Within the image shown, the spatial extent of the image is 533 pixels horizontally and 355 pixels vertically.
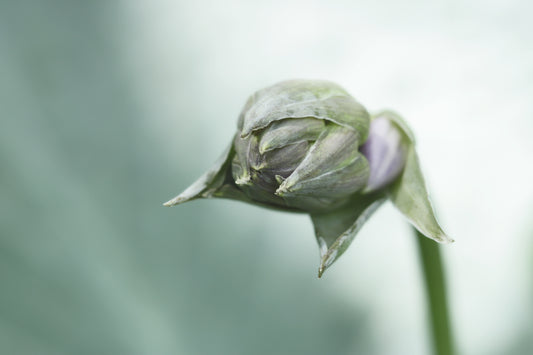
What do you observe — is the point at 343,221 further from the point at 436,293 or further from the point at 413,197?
the point at 436,293

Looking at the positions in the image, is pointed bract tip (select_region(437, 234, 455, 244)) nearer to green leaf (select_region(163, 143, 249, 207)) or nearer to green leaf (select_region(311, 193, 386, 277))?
green leaf (select_region(311, 193, 386, 277))

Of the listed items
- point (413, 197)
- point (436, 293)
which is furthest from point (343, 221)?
point (436, 293)

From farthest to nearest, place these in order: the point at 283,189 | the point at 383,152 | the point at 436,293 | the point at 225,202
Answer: the point at 225,202 → the point at 436,293 → the point at 383,152 → the point at 283,189

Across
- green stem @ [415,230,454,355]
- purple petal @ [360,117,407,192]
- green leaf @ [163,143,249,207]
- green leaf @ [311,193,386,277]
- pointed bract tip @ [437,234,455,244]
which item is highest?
green leaf @ [163,143,249,207]

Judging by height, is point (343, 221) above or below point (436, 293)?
above

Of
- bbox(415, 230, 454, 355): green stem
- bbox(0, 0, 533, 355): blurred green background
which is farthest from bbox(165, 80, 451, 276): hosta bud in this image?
bbox(0, 0, 533, 355): blurred green background

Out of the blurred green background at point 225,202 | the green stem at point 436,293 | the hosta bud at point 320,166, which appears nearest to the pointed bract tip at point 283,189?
the hosta bud at point 320,166

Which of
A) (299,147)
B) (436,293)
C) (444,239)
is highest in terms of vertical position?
(299,147)
